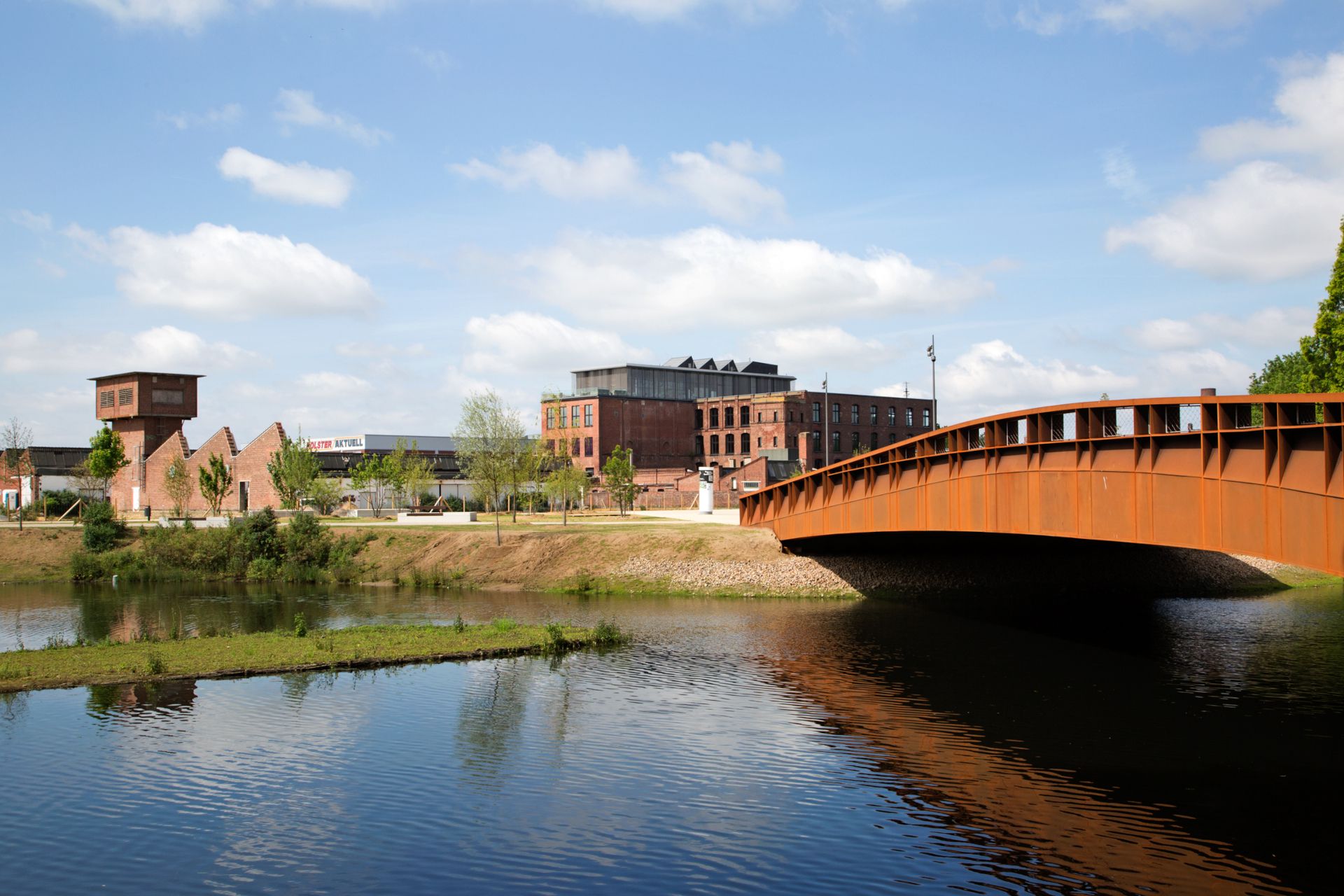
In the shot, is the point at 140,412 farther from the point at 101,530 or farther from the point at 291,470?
the point at 101,530

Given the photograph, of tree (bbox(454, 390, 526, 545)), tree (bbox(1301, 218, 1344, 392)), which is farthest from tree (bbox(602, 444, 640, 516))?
tree (bbox(1301, 218, 1344, 392))

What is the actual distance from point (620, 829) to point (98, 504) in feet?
186

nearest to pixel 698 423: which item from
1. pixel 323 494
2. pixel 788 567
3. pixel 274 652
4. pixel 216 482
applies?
pixel 323 494

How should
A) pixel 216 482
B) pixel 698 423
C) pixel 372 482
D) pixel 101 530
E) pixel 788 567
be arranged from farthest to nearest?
pixel 698 423 → pixel 372 482 → pixel 216 482 → pixel 101 530 → pixel 788 567

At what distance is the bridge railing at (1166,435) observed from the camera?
20.7 m

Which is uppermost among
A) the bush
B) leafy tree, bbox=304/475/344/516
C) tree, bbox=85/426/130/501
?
tree, bbox=85/426/130/501

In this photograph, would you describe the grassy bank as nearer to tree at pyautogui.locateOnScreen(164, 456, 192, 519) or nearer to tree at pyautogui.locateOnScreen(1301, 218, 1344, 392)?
tree at pyautogui.locateOnScreen(1301, 218, 1344, 392)

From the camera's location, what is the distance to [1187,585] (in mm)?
47656

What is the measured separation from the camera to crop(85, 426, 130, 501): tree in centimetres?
8119

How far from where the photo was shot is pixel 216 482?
79812mm

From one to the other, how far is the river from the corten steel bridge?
3.88m

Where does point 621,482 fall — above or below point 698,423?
below

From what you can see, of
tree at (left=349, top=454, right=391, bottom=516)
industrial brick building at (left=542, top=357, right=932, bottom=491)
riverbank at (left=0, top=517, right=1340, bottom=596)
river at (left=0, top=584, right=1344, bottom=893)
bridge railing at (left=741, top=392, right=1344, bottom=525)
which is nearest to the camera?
river at (left=0, top=584, right=1344, bottom=893)

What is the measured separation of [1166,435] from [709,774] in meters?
13.9
